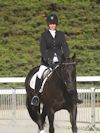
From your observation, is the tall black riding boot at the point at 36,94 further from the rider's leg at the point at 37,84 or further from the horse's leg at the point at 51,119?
the horse's leg at the point at 51,119

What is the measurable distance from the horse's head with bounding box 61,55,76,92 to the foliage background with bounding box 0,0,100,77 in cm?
1023

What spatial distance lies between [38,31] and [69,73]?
40.5 feet

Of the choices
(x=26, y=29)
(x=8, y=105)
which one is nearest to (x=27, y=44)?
(x=26, y=29)

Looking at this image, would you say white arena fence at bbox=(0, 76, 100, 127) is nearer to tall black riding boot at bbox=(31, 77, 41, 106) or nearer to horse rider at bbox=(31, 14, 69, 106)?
tall black riding boot at bbox=(31, 77, 41, 106)

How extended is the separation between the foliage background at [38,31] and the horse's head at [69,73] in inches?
403

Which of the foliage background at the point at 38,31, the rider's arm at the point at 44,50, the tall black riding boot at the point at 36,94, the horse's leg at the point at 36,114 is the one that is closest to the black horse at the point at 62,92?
the tall black riding boot at the point at 36,94

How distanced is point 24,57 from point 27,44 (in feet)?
3.19

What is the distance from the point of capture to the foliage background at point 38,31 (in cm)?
2219

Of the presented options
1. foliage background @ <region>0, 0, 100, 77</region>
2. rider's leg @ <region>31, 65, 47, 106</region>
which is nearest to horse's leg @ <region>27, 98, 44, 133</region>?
rider's leg @ <region>31, 65, 47, 106</region>

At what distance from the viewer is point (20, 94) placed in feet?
51.3

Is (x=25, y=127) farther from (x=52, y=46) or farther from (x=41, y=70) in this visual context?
(x=52, y=46)

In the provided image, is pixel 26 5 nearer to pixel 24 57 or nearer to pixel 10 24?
pixel 10 24

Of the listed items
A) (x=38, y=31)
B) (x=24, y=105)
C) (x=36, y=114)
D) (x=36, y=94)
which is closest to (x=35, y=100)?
(x=36, y=94)

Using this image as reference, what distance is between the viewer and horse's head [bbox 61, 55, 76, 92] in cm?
1123
